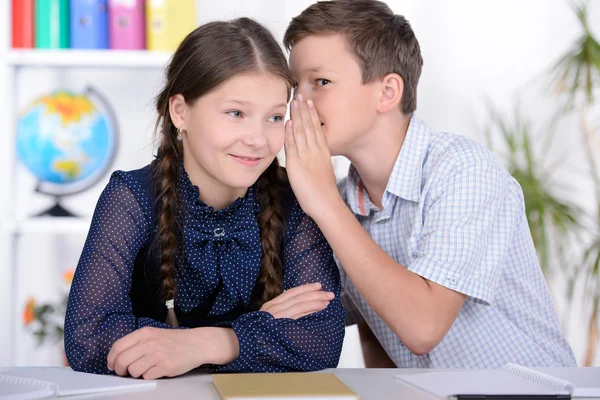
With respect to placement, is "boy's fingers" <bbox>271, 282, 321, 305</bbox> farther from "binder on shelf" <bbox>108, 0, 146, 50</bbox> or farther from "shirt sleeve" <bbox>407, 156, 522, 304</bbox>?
"binder on shelf" <bbox>108, 0, 146, 50</bbox>

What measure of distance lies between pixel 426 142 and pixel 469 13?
1630 mm

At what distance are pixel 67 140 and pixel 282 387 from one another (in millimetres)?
1733

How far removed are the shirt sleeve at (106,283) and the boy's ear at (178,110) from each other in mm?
165

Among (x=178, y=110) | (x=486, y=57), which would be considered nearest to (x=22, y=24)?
(x=178, y=110)

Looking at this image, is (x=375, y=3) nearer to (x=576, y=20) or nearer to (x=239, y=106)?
(x=239, y=106)

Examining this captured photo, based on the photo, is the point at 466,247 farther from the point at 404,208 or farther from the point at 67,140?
the point at 67,140

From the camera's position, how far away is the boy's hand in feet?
4.72

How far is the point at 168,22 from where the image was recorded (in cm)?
238

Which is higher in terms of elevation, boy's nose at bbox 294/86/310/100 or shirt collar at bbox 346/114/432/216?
boy's nose at bbox 294/86/310/100

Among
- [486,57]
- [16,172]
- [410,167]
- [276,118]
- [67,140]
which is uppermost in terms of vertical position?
[486,57]

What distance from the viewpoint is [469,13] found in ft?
10.2

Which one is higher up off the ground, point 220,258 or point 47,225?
point 220,258

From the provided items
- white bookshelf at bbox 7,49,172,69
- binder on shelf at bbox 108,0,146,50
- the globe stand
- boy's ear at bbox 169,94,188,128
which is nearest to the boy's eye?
boy's ear at bbox 169,94,188,128

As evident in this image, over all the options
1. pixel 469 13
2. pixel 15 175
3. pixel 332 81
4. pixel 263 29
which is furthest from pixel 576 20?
pixel 15 175
